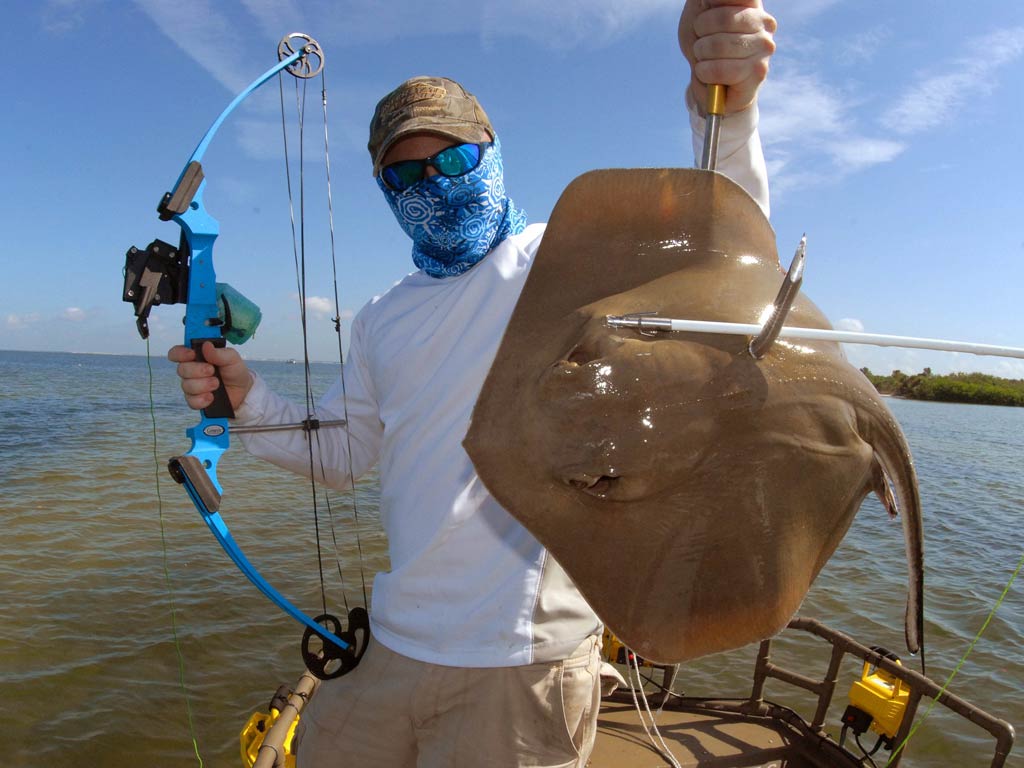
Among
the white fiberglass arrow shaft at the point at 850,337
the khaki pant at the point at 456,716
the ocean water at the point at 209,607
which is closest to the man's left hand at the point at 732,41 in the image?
the white fiberglass arrow shaft at the point at 850,337

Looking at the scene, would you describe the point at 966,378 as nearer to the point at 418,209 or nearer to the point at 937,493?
the point at 937,493

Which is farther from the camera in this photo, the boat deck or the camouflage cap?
the boat deck

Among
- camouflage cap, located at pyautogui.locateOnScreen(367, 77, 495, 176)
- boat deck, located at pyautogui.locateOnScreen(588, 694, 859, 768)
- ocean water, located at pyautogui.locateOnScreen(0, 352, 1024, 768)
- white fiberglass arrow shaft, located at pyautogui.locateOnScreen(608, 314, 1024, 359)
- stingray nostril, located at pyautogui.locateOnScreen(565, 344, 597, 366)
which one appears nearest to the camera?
white fiberglass arrow shaft, located at pyautogui.locateOnScreen(608, 314, 1024, 359)

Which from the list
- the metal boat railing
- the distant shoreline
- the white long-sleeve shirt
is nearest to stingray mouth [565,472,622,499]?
the white long-sleeve shirt

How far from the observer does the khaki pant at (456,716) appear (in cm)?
206

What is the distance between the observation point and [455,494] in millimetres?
2225

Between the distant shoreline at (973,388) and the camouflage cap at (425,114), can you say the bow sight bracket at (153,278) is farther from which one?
the distant shoreline at (973,388)

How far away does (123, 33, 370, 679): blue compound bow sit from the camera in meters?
2.54

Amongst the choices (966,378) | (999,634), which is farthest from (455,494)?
(966,378)

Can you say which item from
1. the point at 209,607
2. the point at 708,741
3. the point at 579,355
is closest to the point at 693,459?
the point at 579,355

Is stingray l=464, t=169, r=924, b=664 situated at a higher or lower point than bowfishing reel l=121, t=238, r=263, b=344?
lower

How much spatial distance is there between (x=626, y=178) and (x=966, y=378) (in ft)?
212

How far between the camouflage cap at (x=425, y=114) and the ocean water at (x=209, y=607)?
2.79 metres

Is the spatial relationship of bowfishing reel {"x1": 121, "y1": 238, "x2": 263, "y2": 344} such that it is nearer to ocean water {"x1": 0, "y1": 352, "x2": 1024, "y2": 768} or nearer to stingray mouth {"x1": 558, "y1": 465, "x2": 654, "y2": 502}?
stingray mouth {"x1": 558, "y1": 465, "x2": 654, "y2": 502}
